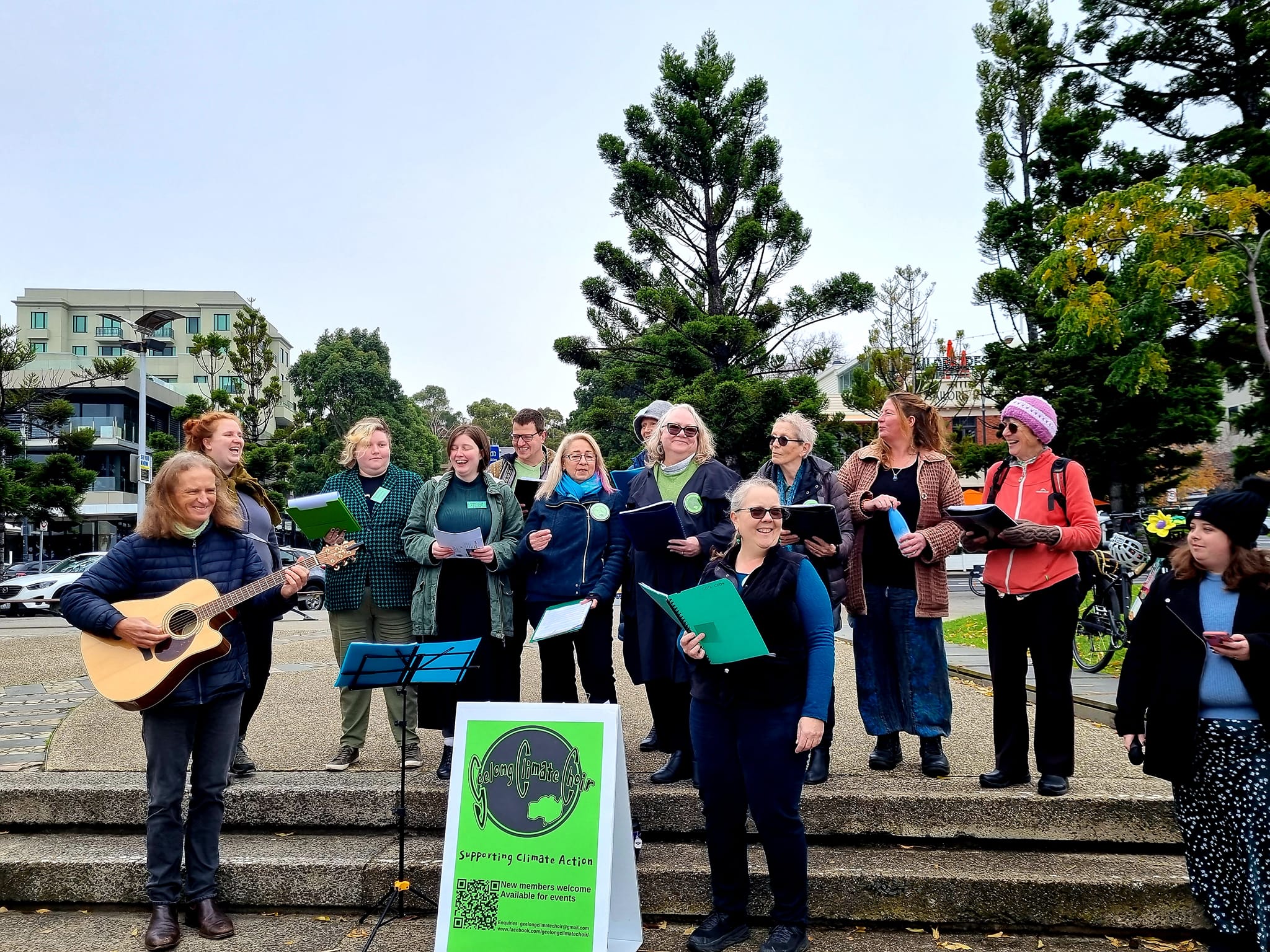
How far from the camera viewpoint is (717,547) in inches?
170

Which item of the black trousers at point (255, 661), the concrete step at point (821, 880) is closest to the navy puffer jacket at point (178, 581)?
the black trousers at point (255, 661)

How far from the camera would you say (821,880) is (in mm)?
3807

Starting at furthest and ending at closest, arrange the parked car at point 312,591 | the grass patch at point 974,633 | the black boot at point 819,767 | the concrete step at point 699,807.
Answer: the parked car at point 312,591, the grass patch at point 974,633, the black boot at point 819,767, the concrete step at point 699,807

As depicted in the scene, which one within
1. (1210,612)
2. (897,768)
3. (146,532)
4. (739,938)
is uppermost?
(146,532)

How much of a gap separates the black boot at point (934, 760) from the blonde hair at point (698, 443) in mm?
1764

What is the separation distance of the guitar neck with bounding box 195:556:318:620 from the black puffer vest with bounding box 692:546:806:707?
1.71m

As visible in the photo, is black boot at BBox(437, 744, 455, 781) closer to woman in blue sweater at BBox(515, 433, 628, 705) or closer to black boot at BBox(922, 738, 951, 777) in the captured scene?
woman in blue sweater at BBox(515, 433, 628, 705)

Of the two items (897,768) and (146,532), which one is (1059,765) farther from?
(146,532)

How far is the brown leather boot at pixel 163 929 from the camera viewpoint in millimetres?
3545

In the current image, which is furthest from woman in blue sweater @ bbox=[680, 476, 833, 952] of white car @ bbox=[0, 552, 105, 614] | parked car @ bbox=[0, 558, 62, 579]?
parked car @ bbox=[0, 558, 62, 579]

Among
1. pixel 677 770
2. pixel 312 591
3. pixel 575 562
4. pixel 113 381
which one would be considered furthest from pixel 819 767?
pixel 113 381

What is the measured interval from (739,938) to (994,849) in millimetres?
1301

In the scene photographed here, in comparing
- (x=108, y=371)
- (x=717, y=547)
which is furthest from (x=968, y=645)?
(x=108, y=371)

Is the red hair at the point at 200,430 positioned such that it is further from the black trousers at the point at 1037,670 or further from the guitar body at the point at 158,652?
the black trousers at the point at 1037,670
